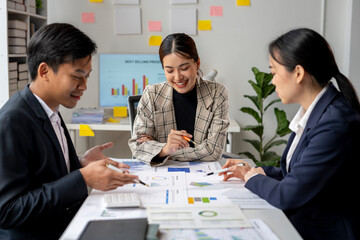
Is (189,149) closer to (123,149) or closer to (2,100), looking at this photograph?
(2,100)

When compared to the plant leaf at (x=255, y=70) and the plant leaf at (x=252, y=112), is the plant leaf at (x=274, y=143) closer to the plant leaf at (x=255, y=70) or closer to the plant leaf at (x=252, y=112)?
the plant leaf at (x=252, y=112)

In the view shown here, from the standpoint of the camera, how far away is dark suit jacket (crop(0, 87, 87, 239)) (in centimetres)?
113

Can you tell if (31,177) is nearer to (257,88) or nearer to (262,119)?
(257,88)

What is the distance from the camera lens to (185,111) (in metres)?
2.06

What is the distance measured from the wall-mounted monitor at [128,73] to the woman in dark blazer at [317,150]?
2372 millimetres

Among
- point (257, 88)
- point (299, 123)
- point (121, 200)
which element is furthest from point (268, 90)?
point (121, 200)

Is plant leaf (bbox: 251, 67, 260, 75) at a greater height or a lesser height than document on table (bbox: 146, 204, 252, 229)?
greater

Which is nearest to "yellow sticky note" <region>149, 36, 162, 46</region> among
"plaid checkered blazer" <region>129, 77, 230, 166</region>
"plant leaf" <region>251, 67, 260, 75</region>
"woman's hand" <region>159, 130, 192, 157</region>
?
"plant leaf" <region>251, 67, 260, 75</region>

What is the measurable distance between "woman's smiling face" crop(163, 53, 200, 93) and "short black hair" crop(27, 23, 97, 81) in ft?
2.24

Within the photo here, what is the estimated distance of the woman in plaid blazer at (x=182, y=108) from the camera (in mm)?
1943

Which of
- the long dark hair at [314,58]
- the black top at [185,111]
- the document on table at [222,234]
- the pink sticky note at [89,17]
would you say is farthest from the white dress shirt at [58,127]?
the pink sticky note at [89,17]

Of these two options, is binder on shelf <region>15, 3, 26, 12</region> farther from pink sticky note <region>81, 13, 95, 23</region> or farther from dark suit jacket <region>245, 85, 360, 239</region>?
dark suit jacket <region>245, 85, 360, 239</region>

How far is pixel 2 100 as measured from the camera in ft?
9.73

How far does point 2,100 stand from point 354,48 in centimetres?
306
